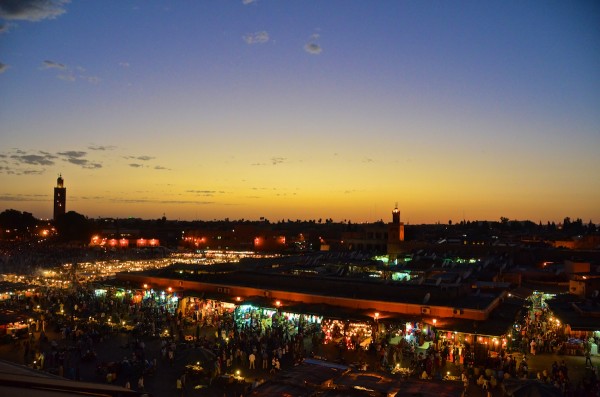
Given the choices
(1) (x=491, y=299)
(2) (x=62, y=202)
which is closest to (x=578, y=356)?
(1) (x=491, y=299)

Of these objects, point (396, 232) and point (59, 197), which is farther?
point (59, 197)

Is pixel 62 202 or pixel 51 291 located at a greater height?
pixel 62 202

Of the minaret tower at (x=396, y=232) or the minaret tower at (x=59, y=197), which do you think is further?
the minaret tower at (x=59, y=197)

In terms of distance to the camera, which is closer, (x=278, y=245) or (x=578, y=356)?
(x=578, y=356)

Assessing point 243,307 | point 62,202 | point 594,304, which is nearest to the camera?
point 594,304

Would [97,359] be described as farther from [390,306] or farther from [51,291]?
[51,291]

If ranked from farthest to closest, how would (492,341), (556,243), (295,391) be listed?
1. (556,243)
2. (492,341)
3. (295,391)

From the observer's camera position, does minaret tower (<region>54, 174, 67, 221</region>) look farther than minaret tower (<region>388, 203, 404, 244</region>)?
Yes

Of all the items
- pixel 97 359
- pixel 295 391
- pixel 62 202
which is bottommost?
pixel 97 359

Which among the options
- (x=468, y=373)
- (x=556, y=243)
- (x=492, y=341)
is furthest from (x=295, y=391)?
(x=556, y=243)
